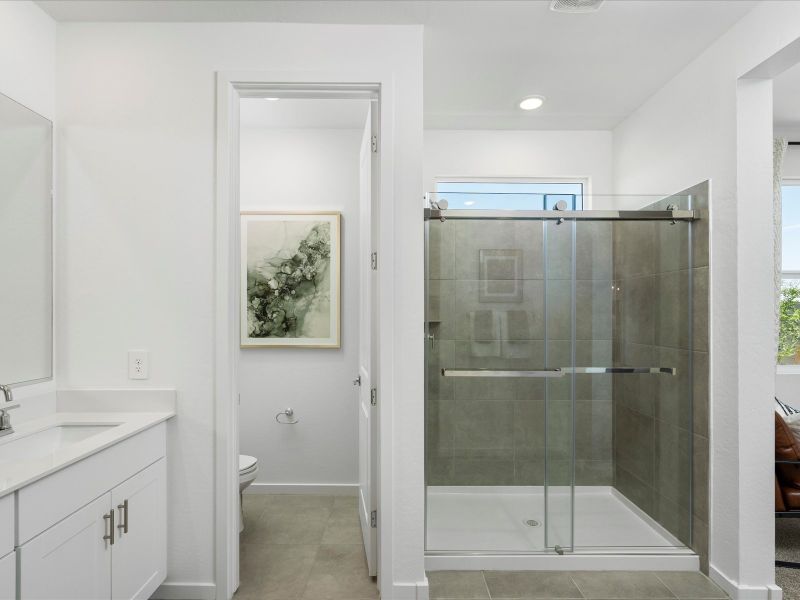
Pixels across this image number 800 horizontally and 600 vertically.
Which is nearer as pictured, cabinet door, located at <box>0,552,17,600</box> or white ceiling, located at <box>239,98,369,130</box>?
cabinet door, located at <box>0,552,17,600</box>

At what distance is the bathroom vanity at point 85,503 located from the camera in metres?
1.34

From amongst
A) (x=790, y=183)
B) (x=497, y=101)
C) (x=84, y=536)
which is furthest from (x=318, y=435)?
(x=790, y=183)

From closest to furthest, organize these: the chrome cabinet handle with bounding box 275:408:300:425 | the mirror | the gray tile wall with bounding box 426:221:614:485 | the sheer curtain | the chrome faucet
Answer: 1. the chrome faucet
2. the mirror
3. the gray tile wall with bounding box 426:221:614:485
4. the sheer curtain
5. the chrome cabinet handle with bounding box 275:408:300:425

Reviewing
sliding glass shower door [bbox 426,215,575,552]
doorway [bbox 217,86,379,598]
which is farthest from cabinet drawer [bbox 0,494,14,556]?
doorway [bbox 217,86,379,598]

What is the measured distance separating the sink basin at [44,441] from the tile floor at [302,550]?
0.99 metres

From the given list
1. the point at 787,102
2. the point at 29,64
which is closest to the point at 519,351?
the point at 787,102

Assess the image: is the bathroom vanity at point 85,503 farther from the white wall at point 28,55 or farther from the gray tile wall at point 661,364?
the gray tile wall at point 661,364

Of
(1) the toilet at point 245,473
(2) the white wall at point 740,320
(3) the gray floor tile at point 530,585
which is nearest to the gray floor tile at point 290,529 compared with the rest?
(1) the toilet at point 245,473

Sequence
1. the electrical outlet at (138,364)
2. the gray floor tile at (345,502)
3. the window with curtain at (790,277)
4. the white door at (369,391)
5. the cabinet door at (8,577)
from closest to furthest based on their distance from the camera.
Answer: the cabinet door at (8,577) → the electrical outlet at (138,364) → the white door at (369,391) → the gray floor tile at (345,502) → the window with curtain at (790,277)

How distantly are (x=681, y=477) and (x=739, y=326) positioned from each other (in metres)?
0.87

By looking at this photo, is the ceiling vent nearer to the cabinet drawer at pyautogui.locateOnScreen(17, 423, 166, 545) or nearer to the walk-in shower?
the walk-in shower

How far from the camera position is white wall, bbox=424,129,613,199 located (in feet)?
11.7

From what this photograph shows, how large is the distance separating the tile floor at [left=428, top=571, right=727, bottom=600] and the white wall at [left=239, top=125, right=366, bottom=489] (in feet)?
4.38

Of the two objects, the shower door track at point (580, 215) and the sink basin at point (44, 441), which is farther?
the shower door track at point (580, 215)
